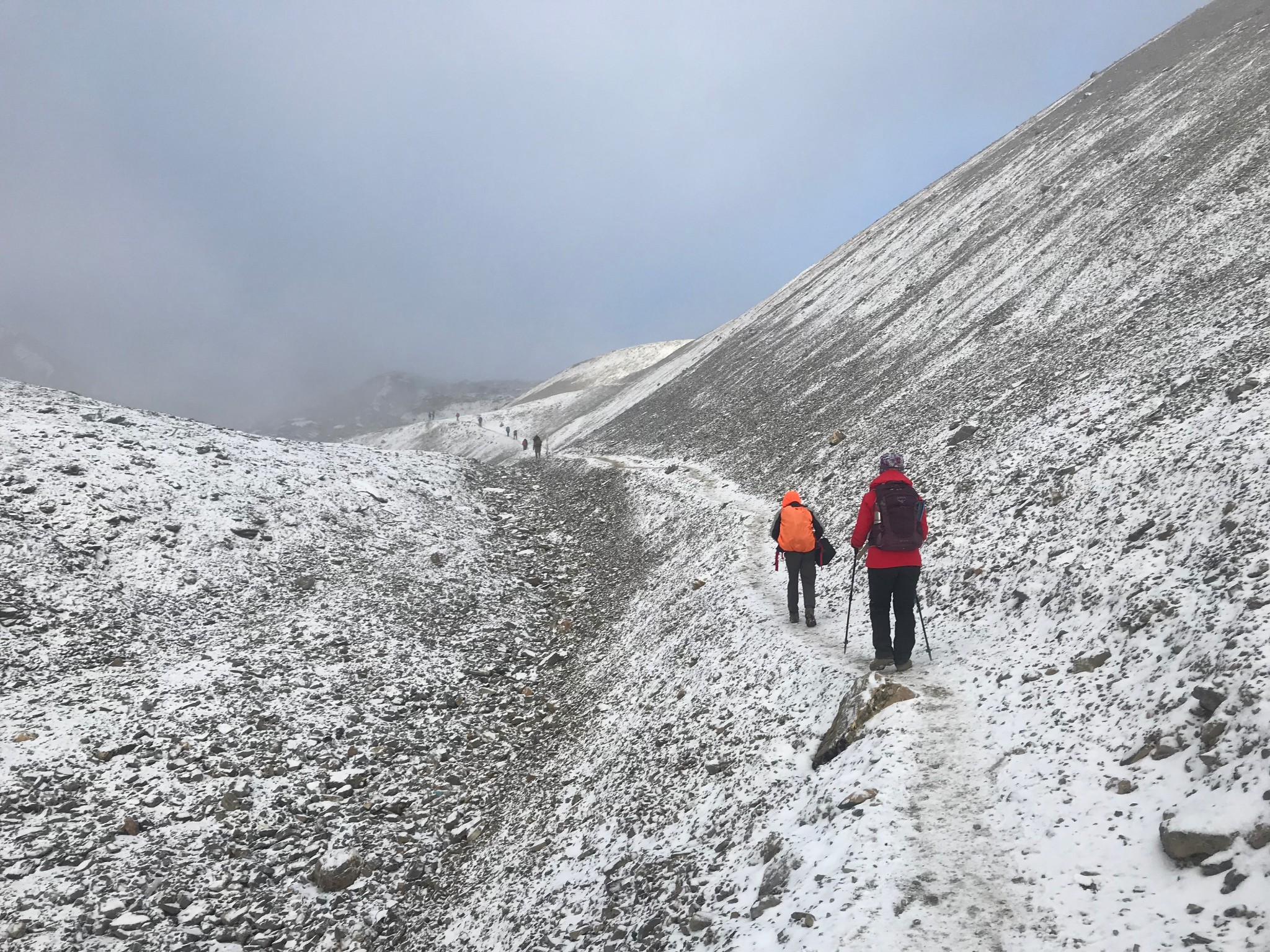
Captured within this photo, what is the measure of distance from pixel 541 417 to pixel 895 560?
239ft

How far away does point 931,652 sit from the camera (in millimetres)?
10203

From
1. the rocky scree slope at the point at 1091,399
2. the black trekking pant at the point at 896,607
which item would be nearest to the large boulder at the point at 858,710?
the black trekking pant at the point at 896,607

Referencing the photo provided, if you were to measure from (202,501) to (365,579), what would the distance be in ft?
19.1

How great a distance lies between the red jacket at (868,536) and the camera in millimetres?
9742

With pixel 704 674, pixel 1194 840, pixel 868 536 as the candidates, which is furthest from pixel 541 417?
pixel 1194 840

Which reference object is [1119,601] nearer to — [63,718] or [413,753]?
[413,753]

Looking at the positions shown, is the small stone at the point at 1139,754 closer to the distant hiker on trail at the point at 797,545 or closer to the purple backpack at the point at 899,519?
the purple backpack at the point at 899,519

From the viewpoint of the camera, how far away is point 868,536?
1002 centimetres

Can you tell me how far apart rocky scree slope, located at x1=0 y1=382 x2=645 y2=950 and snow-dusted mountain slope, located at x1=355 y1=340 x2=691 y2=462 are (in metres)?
33.4

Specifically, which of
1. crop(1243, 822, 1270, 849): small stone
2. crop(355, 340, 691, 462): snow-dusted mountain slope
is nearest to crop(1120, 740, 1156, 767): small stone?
crop(1243, 822, 1270, 849): small stone

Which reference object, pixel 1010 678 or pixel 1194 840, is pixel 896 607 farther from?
pixel 1194 840

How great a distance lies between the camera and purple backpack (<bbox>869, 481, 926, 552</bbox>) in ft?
31.7

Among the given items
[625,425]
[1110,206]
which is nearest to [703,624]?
[1110,206]

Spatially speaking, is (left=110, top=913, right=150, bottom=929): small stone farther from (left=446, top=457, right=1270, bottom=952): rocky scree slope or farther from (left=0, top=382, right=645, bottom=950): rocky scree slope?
(left=446, top=457, right=1270, bottom=952): rocky scree slope
